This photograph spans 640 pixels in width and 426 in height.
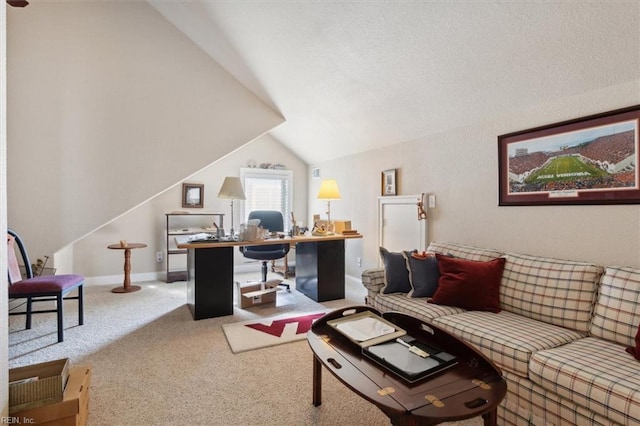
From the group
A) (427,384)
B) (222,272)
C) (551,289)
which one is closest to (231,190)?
(222,272)

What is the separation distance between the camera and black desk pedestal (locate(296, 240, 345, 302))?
12.1 feet

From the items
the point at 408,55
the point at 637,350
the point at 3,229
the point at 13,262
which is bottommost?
the point at 637,350

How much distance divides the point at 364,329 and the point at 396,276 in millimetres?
1042

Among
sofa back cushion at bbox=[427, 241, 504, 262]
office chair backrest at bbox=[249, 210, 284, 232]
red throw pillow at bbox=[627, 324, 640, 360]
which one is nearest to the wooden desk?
office chair backrest at bbox=[249, 210, 284, 232]

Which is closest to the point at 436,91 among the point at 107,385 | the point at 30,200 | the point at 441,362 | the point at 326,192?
the point at 326,192

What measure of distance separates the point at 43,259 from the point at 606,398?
4.49 metres

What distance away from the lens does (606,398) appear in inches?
49.2

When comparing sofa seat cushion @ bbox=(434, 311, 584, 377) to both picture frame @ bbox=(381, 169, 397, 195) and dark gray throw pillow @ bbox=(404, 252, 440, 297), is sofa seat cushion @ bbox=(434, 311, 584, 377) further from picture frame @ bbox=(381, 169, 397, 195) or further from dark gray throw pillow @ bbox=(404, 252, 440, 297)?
picture frame @ bbox=(381, 169, 397, 195)

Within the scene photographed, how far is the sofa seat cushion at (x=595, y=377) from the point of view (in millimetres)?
1214

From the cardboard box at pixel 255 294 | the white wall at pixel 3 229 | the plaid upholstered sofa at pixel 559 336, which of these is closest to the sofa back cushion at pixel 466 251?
the plaid upholstered sofa at pixel 559 336

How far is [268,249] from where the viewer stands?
4094mm

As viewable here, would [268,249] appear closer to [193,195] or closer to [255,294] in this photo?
[255,294]

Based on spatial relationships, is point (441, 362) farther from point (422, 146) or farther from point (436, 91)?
point (422, 146)

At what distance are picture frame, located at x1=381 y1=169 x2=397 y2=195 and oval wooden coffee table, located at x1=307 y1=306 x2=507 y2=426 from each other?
2.31 m
